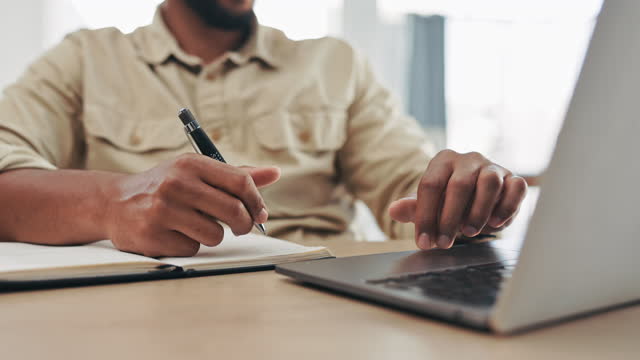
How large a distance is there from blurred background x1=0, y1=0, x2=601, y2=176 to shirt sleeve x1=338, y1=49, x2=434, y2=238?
5.43ft

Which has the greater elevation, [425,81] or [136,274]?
[136,274]

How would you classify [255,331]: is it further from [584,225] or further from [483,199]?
[483,199]

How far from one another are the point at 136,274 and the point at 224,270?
8cm

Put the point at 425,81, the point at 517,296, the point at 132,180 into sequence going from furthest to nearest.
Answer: the point at 425,81 → the point at 132,180 → the point at 517,296

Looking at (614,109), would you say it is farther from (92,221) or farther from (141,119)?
(141,119)

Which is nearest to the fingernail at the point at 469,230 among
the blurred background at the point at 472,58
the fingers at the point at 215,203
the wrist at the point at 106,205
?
the fingers at the point at 215,203

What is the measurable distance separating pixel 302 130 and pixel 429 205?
2.10 feet

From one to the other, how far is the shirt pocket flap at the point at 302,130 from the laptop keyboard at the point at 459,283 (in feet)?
2.44

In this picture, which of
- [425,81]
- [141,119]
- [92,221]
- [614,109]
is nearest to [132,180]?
[92,221]

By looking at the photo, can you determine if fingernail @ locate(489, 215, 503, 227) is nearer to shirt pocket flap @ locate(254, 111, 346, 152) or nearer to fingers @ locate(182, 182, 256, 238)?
fingers @ locate(182, 182, 256, 238)

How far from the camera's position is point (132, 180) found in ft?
1.81

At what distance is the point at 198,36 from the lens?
3.96 ft

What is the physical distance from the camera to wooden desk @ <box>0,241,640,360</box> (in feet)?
0.83

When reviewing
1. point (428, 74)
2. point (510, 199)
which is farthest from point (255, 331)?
point (428, 74)
